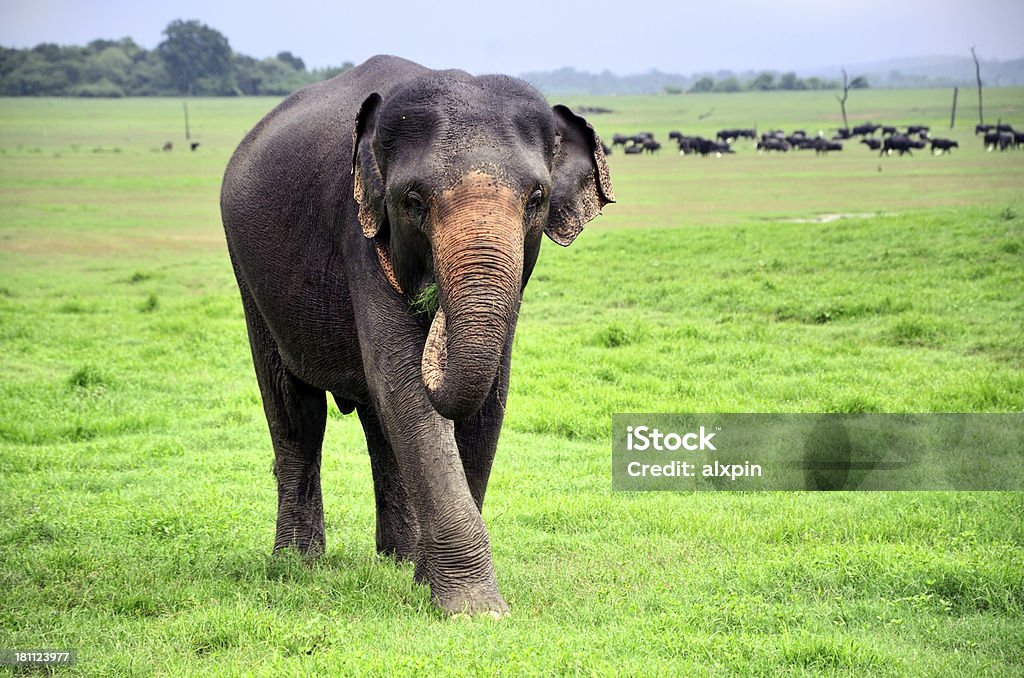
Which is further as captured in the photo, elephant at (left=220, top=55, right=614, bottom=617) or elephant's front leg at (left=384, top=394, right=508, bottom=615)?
elephant's front leg at (left=384, top=394, right=508, bottom=615)

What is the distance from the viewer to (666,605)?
6.06 meters

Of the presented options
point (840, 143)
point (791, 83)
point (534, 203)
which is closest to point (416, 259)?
point (534, 203)

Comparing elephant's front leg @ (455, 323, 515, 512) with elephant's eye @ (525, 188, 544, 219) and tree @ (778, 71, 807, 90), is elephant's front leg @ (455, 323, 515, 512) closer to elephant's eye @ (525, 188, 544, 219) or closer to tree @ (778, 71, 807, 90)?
elephant's eye @ (525, 188, 544, 219)

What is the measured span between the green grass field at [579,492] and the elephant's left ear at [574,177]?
6.18ft

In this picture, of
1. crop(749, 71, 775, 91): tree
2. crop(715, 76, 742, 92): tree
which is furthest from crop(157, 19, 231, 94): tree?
crop(749, 71, 775, 91): tree

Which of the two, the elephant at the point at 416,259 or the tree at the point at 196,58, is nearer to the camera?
the elephant at the point at 416,259

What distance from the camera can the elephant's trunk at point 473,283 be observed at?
5.44 metres

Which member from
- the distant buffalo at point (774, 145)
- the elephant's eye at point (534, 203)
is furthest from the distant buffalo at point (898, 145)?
the elephant's eye at point (534, 203)

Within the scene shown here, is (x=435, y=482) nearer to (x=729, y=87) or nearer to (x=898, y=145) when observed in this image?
(x=898, y=145)

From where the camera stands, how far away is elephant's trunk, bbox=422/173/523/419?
214 inches

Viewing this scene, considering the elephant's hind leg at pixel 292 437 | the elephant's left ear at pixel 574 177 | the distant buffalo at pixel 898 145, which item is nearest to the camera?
the elephant's left ear at pixel 574 177

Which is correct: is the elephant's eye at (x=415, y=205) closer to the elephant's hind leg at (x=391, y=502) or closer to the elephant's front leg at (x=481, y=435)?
the elephant's front leg at (x=481, y=435)

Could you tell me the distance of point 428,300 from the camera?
5.99 m

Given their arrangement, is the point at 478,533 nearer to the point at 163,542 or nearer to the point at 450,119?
the point at 450,119
